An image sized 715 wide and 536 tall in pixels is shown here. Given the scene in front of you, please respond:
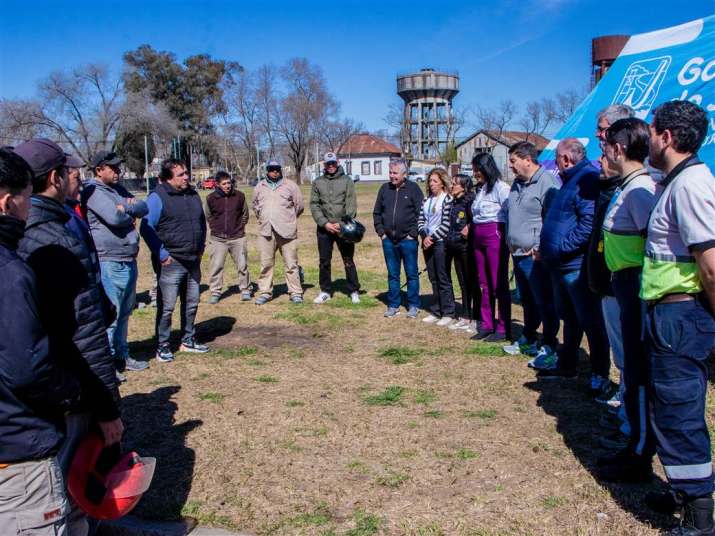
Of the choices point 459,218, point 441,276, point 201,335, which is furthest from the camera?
point 441,276

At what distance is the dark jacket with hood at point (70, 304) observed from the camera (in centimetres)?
252

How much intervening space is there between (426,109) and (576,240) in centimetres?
8075

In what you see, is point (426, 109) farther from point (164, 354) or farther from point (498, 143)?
point (164, 354)

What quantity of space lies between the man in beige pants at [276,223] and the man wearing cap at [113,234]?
344cm

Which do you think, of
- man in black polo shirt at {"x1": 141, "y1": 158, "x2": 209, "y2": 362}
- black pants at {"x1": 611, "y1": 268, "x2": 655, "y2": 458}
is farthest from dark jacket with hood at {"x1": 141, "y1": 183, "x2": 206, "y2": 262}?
black pants at {"x1": 611, "y1": 268, "x2": 655, "y2": 458}

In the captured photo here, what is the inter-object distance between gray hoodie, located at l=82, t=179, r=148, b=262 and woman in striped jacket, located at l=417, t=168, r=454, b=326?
11.7ft

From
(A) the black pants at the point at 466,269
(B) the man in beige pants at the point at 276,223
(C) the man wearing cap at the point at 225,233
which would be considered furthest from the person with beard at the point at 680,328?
(C) the man wearing cap at the point at 225,233

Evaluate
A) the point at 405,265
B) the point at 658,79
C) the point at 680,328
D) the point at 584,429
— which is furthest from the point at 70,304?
the point at 658,79

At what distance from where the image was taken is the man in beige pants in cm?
972

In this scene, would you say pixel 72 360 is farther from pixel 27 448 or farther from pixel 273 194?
pixel 273 194

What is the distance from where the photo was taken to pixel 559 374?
5875 mm

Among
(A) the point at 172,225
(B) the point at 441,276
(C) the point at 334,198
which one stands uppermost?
(C) the point at 334,198

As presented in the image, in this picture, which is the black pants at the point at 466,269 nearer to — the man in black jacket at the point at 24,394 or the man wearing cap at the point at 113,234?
the man wearing cap at the point at 113,234

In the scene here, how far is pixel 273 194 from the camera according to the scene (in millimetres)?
9711
